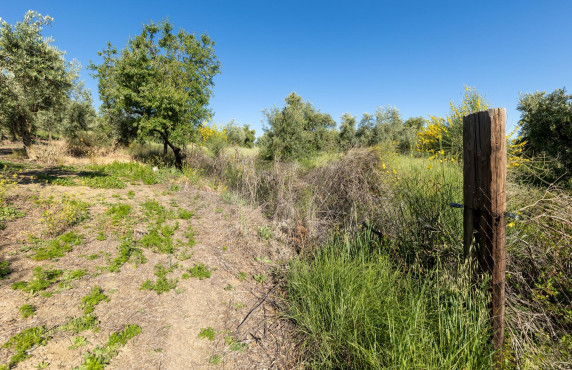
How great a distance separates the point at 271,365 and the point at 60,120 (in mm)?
A: 17569

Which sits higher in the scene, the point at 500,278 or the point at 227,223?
the point at 500,278

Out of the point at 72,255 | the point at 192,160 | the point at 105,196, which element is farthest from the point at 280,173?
the point at 192,160

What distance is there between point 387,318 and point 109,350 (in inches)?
105

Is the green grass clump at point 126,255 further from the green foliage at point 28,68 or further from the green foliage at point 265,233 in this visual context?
the green foliage at point 28,68

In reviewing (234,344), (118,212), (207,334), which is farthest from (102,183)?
(234,344)

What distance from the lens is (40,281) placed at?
9.69 feet

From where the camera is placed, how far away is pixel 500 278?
178 cm

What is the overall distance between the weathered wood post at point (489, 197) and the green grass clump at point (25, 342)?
3875mm

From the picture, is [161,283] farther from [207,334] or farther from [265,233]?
[265,233]

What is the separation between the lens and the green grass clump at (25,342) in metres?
2.01

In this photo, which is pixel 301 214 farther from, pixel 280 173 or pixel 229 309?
pixel 229 309

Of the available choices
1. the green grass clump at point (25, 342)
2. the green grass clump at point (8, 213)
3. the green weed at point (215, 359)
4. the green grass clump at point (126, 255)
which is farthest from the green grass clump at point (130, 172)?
the green weed at point (215, 359)

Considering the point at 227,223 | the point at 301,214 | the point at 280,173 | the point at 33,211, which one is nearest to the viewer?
the point at 33,211

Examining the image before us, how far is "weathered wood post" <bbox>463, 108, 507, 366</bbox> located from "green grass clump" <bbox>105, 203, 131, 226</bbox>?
571cm
